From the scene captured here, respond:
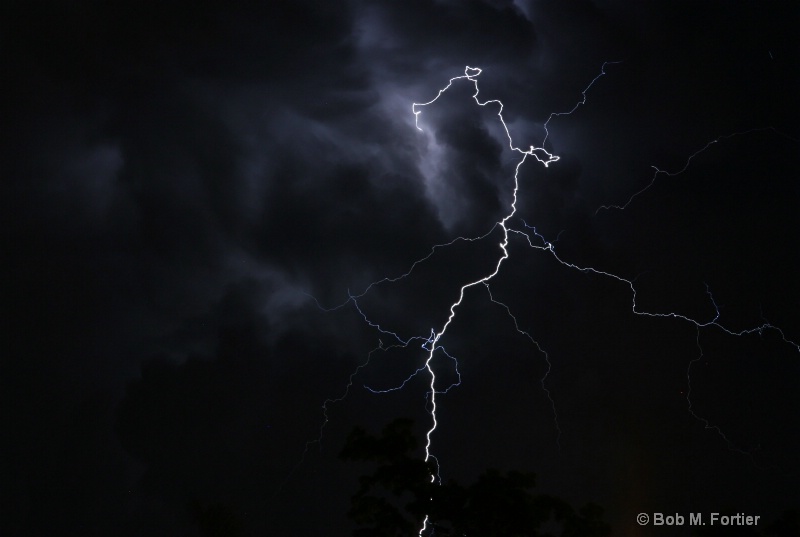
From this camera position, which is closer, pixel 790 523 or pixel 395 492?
pixel 790 523

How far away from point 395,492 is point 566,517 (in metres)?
3.07

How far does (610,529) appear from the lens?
1223 cm

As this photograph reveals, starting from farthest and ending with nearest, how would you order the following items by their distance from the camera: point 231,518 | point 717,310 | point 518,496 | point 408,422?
point 717,310 < point 231,518 < point 408,422 < point 518,496

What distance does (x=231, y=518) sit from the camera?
20.9 meters

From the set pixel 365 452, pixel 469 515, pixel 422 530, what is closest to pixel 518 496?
pixel 469 515

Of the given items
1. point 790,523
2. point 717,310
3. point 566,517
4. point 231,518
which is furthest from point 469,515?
point 717,310

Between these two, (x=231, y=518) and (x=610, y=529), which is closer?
(x=610, y=529)

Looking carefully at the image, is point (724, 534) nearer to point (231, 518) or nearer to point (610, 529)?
point (610, 529)

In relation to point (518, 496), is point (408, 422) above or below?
above

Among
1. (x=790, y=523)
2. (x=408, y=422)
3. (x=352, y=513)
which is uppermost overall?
(x=408, y=422)

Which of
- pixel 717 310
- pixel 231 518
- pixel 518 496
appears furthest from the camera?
pixel 717 310

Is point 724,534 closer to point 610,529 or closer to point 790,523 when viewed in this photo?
point 790,523

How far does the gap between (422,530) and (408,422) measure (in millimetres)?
1904

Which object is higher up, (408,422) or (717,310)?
(717,310)
